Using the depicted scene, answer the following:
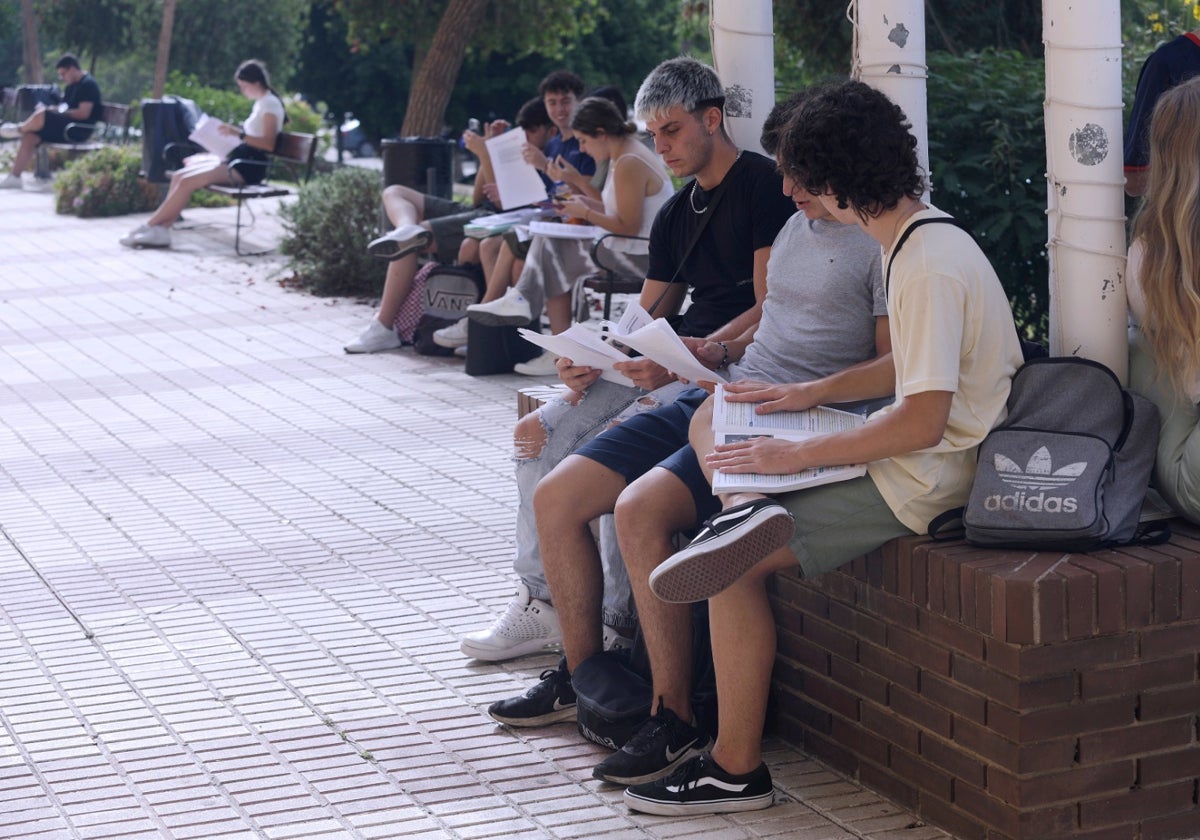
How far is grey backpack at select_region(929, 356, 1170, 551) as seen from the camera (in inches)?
132

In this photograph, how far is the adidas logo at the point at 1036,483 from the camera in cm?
335

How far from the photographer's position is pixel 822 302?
4035mm

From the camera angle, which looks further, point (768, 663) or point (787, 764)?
point (787, 764)

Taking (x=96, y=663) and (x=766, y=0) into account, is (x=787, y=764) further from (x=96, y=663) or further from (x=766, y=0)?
(x=766, y=0)

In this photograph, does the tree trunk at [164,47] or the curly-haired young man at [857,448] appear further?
the tree trunk at [164,47]

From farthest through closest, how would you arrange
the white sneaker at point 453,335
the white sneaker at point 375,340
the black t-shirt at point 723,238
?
the white sneaker at point 375,340 < the white sneaker at point 453,335 < the black t-shirt at point 723,238

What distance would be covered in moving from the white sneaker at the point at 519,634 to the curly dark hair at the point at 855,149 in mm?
1707

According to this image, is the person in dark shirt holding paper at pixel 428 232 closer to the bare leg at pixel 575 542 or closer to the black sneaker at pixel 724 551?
the bare leg at pixel 575 542

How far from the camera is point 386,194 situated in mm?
10125

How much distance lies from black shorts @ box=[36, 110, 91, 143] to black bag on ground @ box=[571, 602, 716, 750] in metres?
19.6

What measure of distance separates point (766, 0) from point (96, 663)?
9.42 feet

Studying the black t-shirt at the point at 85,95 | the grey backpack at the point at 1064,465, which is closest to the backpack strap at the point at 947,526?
the grey backpack at the point at 1064,465

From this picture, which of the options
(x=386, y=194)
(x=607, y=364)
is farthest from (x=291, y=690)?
(x=386, y=194)

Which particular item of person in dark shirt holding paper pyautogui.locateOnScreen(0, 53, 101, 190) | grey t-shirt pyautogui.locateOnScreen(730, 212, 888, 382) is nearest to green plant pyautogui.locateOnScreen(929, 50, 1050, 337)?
grey t-shirt pyautogui.locateOnScreen(730, 212, 888, 382)
